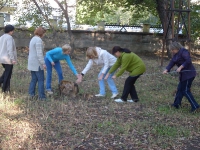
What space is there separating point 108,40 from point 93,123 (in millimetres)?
13785

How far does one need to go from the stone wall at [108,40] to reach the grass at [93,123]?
1020cm

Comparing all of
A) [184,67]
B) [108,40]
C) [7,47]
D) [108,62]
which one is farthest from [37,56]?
[108,40]

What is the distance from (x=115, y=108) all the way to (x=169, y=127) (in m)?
1.47

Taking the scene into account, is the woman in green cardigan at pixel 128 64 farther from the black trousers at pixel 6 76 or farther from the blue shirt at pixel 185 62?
the black trousers at pixel 6 76

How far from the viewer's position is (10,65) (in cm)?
734

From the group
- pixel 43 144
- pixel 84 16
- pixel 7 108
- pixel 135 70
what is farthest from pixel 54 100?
pixel 84 16

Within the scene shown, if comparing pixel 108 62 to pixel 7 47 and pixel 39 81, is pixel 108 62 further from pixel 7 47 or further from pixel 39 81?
pixel 7 47

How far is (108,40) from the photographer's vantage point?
19.1 meters

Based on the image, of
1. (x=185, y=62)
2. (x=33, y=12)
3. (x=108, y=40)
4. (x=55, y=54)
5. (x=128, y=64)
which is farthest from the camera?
(x=108, y=40)

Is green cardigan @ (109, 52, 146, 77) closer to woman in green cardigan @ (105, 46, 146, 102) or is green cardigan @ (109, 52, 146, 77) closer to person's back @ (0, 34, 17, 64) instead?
woman in green cardigan @ (105, 46, 146, 102)

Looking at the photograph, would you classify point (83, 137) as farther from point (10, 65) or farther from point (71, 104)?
point (10, 65)

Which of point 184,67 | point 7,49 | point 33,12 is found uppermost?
point 33,12

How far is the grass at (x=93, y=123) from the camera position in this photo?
4852mm

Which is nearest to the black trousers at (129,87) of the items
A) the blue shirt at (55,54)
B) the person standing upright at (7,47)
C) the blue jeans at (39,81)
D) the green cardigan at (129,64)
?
the green cardigan at (129,64)
